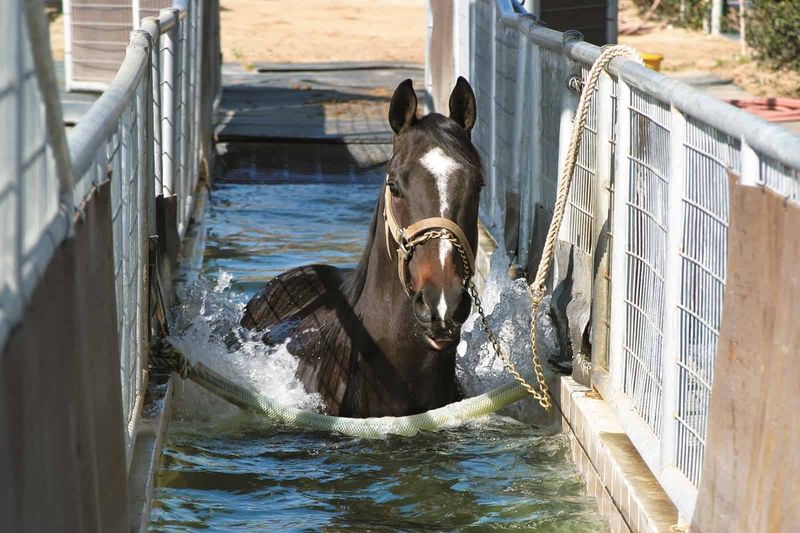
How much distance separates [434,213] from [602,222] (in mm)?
922

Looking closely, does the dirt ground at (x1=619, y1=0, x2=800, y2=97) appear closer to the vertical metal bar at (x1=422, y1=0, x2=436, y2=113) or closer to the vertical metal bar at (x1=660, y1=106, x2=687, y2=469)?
the vertical metal bar at (x1=422, y1=0, x2=436, y2=113)

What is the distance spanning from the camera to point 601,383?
5.44 m

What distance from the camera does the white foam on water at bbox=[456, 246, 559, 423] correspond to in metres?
6.20

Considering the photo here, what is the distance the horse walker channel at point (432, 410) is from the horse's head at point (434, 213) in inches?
1.8

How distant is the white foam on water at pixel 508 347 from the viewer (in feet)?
20.3

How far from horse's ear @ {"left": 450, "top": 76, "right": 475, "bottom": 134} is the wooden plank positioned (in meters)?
2.21

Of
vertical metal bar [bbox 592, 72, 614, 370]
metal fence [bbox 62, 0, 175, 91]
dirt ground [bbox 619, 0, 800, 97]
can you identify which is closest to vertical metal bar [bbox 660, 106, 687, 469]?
vertical metal bar [bbox 592, 72, 614, 370]

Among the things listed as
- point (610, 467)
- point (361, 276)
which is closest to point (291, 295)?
point (361, 276)

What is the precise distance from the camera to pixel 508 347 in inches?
248

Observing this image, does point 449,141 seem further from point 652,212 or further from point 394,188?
point 652,212

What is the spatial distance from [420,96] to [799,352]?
1581 centimetres

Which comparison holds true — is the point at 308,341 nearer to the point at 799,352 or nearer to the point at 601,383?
the point at 601,383

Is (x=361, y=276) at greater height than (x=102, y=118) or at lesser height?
lesser

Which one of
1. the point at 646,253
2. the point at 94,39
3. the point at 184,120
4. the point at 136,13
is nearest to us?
the point at 646,253
